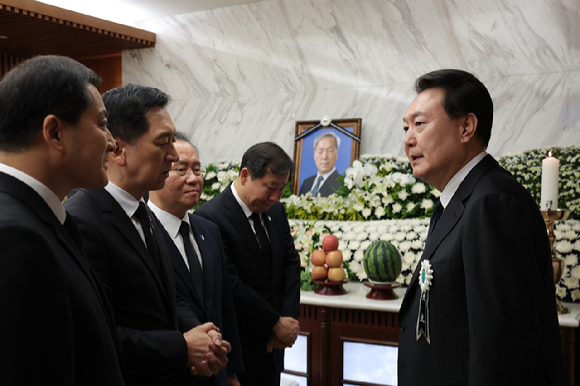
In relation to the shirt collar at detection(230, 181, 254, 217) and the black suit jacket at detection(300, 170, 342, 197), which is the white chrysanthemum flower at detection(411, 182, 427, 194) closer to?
the black suit jacket at detection(300, 170, 342, 197)

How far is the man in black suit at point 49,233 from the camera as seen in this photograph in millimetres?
936

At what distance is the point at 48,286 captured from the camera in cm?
97

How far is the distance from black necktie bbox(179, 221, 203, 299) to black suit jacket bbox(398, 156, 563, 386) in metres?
0.98

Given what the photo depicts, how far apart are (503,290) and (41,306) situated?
4.19 ft

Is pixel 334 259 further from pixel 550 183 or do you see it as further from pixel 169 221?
pixel 169 221

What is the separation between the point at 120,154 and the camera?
1.81m

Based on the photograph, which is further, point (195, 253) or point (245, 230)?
point (245, 230)

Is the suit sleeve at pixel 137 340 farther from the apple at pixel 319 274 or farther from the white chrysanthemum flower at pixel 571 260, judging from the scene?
the white chrysanthemum flower at pixel 571 260

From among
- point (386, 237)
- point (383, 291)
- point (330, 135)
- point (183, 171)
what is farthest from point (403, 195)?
point (183, 171)

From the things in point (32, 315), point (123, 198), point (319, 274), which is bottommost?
point (319, 274)

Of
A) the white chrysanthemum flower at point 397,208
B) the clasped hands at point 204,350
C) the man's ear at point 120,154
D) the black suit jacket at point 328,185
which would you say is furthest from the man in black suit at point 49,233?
the black suit jacket at point 328,185

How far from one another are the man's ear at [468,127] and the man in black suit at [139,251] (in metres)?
1.08

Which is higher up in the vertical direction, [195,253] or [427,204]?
[427,204]

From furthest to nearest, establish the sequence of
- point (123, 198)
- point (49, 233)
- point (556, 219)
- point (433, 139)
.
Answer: point (556, 219) < point (433, 139) < point (123, 198) < point (49, 233)
